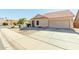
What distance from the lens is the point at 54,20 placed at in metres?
1.56

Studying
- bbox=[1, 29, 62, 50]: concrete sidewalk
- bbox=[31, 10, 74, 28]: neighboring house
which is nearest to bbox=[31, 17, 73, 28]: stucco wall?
bbox=[31, 10, 74, 28]: neighboring house

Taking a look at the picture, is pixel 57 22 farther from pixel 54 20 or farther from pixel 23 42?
pixel 23 42

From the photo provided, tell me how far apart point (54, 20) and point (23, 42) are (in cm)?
43

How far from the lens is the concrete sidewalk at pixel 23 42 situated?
1507 millimetres

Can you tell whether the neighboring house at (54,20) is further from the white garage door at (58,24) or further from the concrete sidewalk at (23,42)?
the concrete sidewalk at (23,42)

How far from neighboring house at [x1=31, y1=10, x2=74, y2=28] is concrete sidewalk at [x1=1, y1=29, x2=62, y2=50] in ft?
0.65

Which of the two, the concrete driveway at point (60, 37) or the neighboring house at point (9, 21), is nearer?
the concrete driveway at point (60, 37)

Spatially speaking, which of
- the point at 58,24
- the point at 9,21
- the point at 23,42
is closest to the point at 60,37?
the point at 58,24

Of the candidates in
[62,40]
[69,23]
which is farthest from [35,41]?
[69,23]

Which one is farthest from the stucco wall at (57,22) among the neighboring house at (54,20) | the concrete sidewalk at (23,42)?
the concrete sidewalk at (23,42)

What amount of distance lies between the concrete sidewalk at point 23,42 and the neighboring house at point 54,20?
0.20 metres
